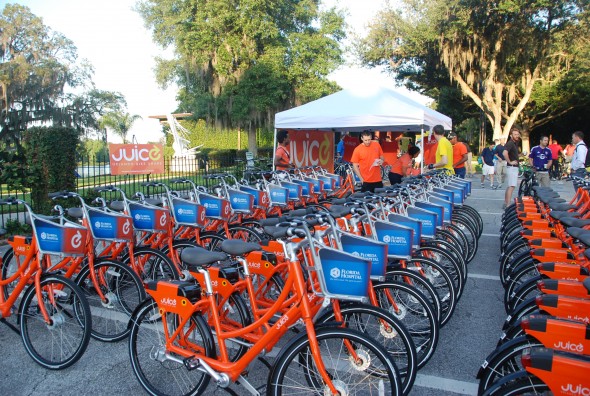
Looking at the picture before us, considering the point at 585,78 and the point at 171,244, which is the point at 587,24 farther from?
the point at 171,244

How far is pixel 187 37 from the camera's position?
74.3 feet

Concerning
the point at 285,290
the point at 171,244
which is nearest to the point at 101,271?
the point at 171,244

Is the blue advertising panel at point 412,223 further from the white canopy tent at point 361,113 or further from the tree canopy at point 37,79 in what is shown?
the tree canopy at point 37,79

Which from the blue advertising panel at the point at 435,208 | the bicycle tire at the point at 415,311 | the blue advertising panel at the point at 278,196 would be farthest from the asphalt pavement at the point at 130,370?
the blue advertising panel at the point at 278,196

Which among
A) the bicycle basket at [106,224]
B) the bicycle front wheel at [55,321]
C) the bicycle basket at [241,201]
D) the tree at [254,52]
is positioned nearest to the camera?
the bicycle front wheel at [55,321]

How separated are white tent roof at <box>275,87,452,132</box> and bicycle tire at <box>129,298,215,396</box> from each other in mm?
7198

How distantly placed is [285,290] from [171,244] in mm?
2224

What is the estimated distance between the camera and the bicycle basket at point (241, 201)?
20.1 feet

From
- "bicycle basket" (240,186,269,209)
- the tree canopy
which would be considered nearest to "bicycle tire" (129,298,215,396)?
"bicycle basket" (240,186,269,209)

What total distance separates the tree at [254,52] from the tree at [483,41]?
3283mm

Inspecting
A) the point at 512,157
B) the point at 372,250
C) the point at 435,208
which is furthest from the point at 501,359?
the point at 512,157

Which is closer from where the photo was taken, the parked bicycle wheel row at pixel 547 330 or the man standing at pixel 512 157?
the parked bicycle wheel row at pixel 547 330

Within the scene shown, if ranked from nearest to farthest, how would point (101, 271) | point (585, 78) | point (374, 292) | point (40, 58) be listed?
point (374, 292) → point (101, 271) → point (585, 78) → point (40, 58)

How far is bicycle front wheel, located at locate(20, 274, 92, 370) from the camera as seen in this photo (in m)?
3.50
